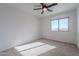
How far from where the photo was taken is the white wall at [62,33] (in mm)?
5001

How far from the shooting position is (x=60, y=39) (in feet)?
19.5

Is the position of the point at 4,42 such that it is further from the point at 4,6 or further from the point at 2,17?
the point at 4,6

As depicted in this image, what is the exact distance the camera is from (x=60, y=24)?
19.8 feet

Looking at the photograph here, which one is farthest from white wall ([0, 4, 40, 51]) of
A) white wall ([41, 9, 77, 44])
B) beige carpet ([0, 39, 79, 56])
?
white wall ([41, 9, 77, 44])

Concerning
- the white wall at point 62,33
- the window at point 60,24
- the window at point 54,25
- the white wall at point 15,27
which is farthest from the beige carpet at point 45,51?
the window at point 54,25

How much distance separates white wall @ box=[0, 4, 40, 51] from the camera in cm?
447

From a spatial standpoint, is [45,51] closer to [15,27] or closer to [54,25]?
[15,27]

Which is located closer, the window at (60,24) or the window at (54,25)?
the window at (60,24)

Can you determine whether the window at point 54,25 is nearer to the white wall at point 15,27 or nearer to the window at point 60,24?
the window at point 60,24

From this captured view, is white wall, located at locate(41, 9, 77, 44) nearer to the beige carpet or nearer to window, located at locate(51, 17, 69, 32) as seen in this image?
window, located at locate(51, 17, 69, 32)

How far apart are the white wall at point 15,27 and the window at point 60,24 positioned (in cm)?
163

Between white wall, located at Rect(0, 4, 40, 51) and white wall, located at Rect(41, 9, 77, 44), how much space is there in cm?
102

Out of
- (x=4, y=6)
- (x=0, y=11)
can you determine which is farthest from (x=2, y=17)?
(x=4, y=6)

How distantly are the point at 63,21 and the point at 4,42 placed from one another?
426 cm
